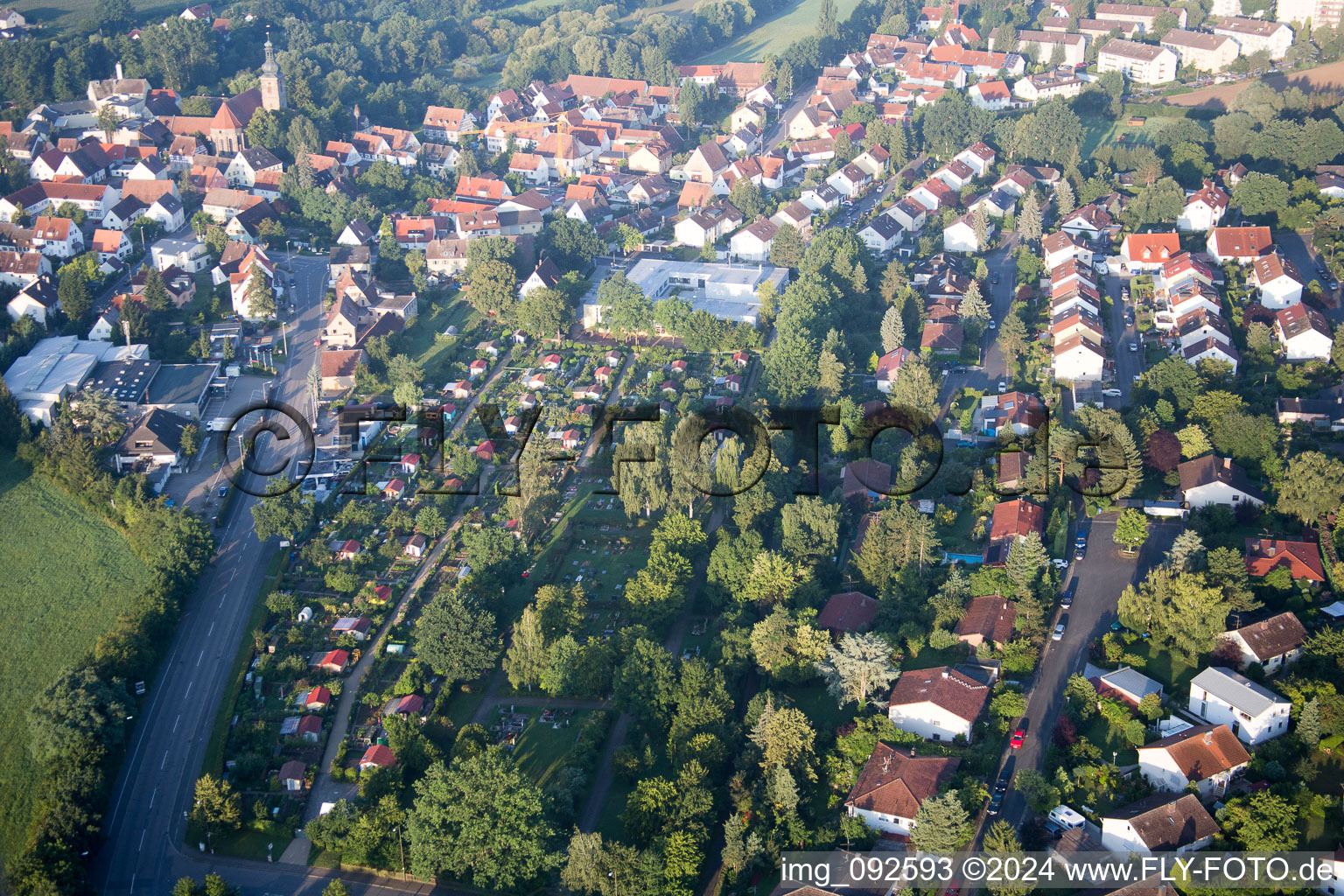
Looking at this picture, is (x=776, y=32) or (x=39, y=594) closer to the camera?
(x=39, y=594)

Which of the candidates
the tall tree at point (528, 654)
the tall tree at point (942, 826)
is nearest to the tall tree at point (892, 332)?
the tall tree at point (528, 654)

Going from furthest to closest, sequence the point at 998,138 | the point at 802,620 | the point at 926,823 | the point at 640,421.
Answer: the point at 998,138, the point at 640,421, the point at 802,620, the point at 926,823

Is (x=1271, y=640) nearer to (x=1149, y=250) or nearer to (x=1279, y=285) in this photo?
(x=1279, y=285)

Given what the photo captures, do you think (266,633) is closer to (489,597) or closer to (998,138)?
(489,597)

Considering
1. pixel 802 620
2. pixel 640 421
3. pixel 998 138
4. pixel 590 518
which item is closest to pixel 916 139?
pixel 998 138

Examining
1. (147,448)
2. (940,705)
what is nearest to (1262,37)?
(940,705)

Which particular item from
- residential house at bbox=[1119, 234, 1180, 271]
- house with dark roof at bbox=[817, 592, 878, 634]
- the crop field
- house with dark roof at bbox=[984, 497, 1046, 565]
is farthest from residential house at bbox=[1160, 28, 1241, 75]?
the crop field

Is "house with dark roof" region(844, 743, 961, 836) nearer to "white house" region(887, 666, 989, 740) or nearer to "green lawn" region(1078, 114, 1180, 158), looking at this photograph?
"white house" region(887, 666, 989, 740)
